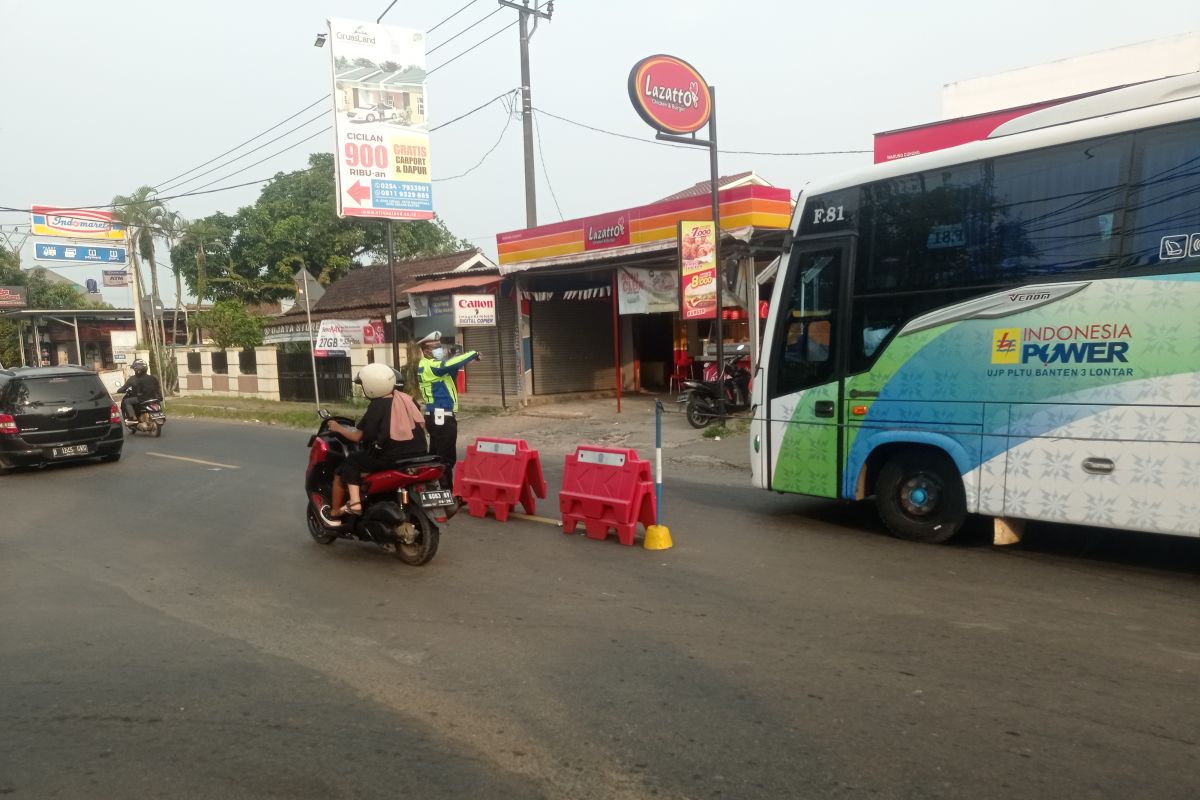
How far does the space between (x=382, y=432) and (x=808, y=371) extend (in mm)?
3753

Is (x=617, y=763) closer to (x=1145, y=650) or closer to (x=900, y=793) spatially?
(x=900, y=793)

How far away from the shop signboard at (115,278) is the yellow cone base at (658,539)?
34993 millimetres

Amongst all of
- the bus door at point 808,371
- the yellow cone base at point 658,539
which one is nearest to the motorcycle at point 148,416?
the yellow cone base at point 658,539

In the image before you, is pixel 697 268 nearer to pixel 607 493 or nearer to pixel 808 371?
pixel 808 371

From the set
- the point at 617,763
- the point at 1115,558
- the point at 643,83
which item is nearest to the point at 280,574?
the point at 617,763

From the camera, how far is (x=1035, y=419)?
6.50 m

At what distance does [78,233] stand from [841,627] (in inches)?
1429

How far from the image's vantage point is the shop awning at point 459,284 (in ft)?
66.5

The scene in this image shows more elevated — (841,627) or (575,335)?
(575,335)

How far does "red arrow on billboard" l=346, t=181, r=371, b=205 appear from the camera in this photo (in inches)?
705

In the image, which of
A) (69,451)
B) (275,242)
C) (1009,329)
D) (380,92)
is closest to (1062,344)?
(1009,329)

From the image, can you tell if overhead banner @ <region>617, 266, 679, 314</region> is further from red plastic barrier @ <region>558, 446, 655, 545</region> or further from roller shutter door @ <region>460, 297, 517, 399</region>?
red plastic barrier @ <region>558, 446, 655, 545</region>

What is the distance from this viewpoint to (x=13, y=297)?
4881cm

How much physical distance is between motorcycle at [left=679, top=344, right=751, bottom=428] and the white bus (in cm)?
739
